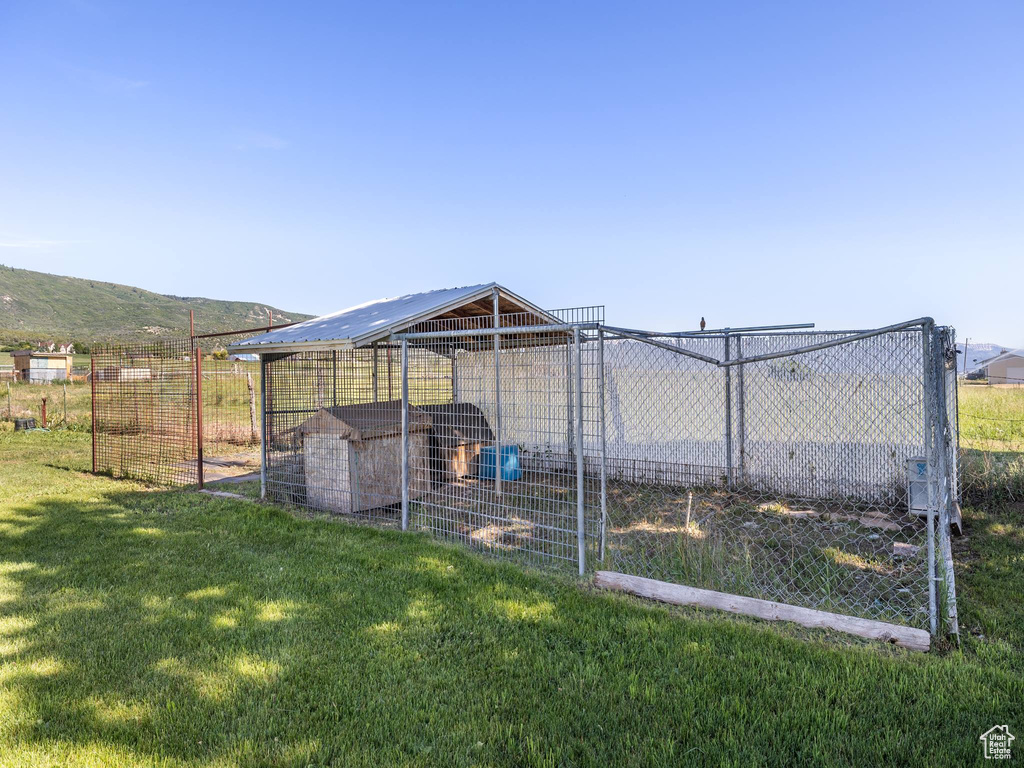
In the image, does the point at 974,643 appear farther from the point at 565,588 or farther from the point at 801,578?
the point at 565,588

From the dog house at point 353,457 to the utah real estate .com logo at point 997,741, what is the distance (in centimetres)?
557

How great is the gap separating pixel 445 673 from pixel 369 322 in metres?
4.69

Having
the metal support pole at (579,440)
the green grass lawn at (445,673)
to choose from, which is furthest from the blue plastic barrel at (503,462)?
the metal support pole at (579,440)

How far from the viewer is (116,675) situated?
3299 millimetres

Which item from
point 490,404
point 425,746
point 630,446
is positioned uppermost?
point 490,404

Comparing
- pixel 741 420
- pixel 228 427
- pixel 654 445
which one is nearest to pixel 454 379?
pixel 654 445

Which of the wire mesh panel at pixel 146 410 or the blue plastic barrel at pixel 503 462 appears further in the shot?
the wire mesh panel at pixel 146 410

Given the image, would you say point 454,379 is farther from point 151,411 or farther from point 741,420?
point 151,411

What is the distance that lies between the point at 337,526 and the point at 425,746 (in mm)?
4162

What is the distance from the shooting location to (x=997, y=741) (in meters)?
2.61

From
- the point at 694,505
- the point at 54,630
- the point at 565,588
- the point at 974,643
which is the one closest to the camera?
the point at 974,643

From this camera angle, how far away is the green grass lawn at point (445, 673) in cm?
266

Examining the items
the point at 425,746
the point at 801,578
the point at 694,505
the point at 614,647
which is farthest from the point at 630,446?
the point at 425,746

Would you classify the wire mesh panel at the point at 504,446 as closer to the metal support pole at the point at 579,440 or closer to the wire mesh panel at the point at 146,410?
the metal support pole at the point at 579,440
